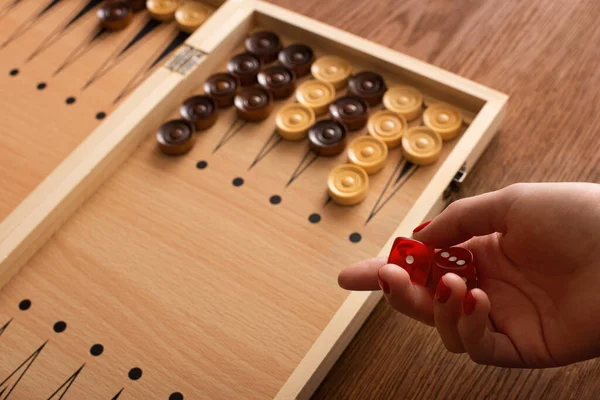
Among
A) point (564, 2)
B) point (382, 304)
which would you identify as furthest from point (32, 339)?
point (564, 2)

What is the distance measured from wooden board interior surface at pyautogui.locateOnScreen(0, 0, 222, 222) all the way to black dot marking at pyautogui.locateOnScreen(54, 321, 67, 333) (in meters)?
0.32

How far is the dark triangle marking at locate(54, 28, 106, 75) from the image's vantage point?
1.78 meters

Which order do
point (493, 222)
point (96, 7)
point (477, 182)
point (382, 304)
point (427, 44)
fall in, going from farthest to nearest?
point (96, 7) → point (427, 44) → point (477, 182) → point (382, 304) → point (493, 222)

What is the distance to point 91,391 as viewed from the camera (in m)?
1.26

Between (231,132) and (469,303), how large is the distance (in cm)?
85

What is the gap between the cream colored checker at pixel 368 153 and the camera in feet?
4.97

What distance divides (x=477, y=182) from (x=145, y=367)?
0.81 meters

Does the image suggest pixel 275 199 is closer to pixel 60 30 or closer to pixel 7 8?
pixel 60 30

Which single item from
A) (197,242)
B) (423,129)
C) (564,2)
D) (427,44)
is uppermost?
(564,2)

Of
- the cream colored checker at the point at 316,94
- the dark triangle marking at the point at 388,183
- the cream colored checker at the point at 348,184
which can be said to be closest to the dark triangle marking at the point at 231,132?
the cream colored checker at the point at 316,94

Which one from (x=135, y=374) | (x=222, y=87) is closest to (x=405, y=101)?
(x=222, y=87)

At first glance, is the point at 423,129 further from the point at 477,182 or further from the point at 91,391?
the point at 91,391

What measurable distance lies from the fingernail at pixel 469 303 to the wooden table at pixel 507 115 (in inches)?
14.4

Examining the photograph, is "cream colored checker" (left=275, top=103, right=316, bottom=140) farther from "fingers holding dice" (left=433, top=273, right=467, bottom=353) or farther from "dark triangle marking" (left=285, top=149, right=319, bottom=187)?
"fingers holding dice" (left=433, top=273, right=467, bottom=353)
